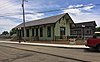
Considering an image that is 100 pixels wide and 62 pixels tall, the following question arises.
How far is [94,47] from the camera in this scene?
20344 millimetres

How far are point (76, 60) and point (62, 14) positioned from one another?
30.2 meters

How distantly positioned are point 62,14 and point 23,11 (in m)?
8.74

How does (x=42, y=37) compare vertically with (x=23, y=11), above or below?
below

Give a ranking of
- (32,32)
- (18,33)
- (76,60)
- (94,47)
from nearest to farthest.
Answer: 1. (76,60)
2. (94,47)
3. (32,32)
4. (18,33)

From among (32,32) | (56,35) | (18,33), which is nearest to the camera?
(56,35)

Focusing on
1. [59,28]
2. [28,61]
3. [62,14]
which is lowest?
[28,61]

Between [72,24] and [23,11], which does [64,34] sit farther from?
[23,11]

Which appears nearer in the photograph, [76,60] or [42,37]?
[76,60]

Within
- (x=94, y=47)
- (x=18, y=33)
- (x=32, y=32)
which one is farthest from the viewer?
(x=18, y=33)

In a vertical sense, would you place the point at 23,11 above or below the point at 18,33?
above

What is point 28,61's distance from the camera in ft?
46.1

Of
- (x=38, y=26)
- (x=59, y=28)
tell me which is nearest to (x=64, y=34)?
(x=59, y=28)

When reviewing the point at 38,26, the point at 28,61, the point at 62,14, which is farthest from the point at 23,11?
the point at 28,61

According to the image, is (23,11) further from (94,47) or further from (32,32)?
(94,47)
